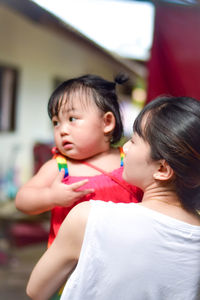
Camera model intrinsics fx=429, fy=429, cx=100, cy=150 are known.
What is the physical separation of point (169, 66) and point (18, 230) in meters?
3.87

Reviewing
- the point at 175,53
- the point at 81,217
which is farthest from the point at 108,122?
the point at 175,53

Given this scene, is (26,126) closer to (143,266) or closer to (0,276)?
(0,276)

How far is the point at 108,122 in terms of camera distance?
161cm

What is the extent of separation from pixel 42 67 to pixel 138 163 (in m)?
8.08

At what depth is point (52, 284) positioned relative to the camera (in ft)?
4.15

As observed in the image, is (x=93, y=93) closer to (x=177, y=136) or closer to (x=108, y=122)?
(x=108, y=122)

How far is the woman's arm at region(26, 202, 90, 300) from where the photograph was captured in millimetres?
1181

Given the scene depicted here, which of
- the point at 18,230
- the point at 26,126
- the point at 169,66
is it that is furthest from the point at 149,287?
the point at 26,126

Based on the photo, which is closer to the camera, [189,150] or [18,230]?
[189,150]

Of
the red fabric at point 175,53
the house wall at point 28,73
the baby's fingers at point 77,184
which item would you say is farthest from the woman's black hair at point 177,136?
→ the house wall at point 28,73

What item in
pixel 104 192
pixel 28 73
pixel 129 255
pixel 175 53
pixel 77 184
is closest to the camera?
pixel 129 255

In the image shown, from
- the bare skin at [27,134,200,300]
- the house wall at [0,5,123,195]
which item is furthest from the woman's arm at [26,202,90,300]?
the house wall at [0,5,123,195]

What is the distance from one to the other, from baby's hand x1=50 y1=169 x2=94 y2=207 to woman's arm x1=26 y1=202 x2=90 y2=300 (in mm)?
167

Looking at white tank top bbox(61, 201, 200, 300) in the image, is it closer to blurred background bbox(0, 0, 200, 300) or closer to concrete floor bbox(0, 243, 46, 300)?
blurred background bbox(0, 0, 200, 300)
